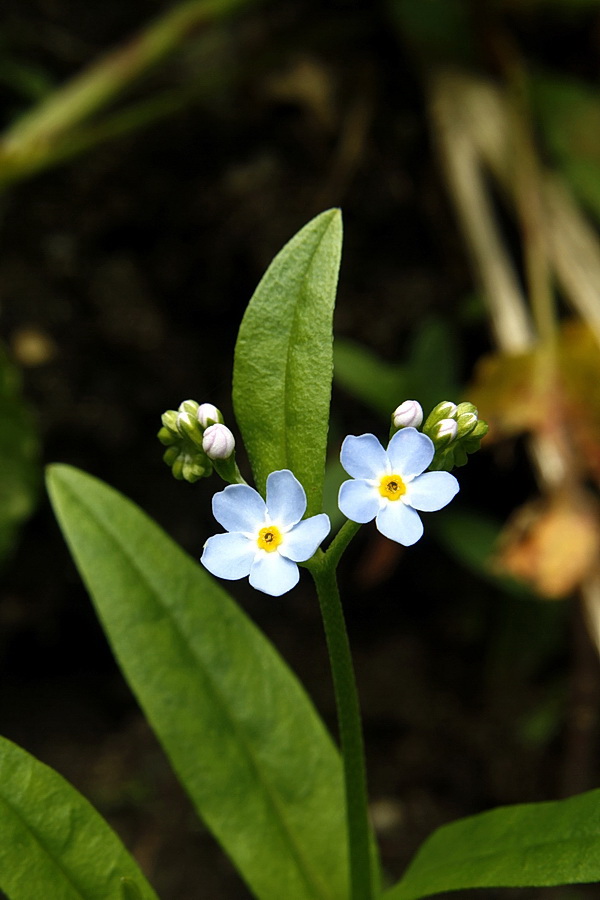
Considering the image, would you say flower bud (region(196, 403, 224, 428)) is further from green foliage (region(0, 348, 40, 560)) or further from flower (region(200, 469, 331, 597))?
green foliage (region(0, 348, 40, 560))

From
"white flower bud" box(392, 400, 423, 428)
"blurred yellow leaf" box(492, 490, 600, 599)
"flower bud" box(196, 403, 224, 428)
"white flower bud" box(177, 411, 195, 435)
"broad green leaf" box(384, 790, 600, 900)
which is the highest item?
"blurred yellow leaf" box(492, 490, 600, 599)

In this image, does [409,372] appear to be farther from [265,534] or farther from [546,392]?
[265,534]

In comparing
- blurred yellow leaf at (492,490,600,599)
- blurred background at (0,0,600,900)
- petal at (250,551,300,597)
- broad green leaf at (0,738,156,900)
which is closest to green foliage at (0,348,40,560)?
blurred background at (0,0,600,900)

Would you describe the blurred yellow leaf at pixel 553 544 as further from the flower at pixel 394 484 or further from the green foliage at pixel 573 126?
the flower at pixel 394 484

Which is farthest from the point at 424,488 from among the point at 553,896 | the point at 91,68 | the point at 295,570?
the point at 91,68

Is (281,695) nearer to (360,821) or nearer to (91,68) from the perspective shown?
(360,821)

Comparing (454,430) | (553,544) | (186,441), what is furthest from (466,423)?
(553,544)
